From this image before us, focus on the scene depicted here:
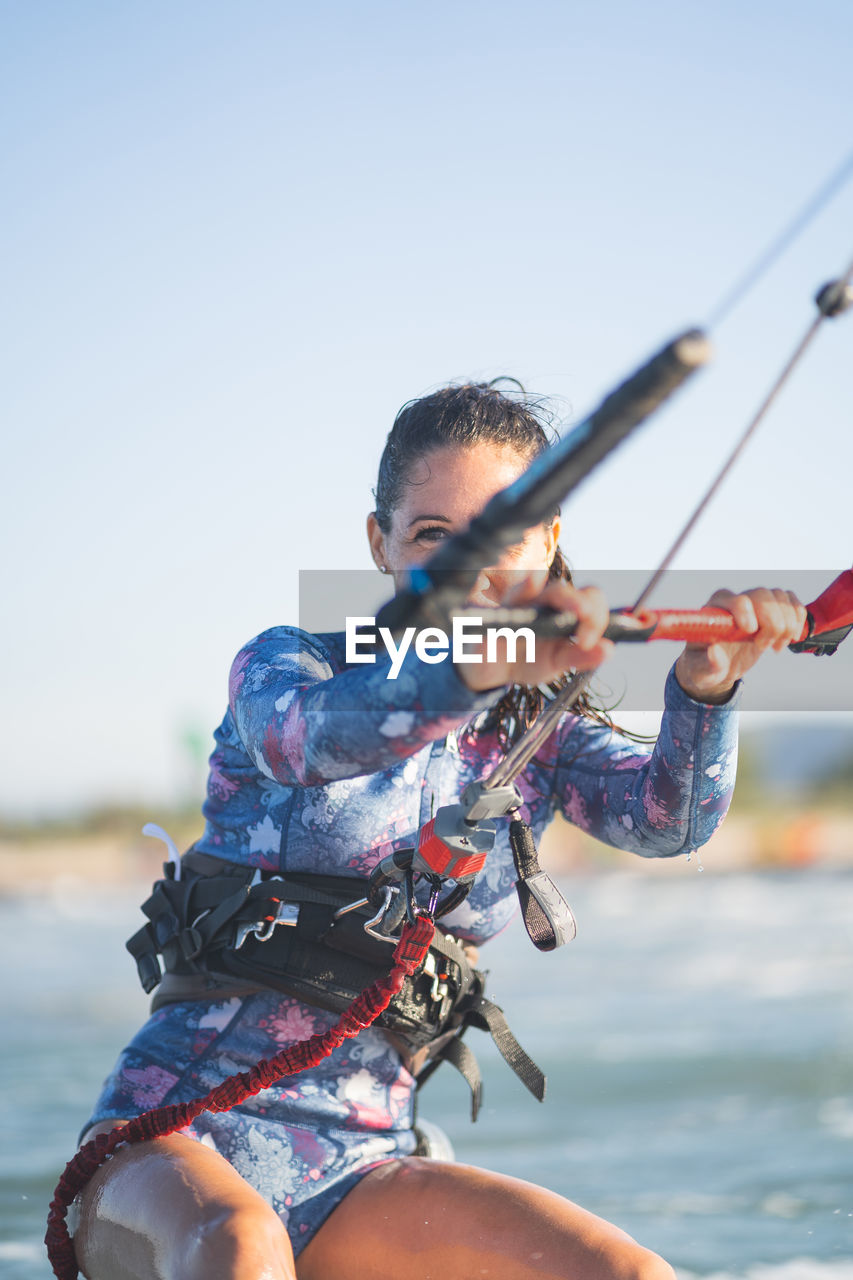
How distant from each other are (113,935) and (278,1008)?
1124 cm

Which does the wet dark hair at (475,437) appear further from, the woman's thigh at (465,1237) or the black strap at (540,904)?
the woman's thigh at (465,1237)

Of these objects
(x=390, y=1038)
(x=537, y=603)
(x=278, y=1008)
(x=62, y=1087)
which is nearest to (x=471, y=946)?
(x=390, y=1038)

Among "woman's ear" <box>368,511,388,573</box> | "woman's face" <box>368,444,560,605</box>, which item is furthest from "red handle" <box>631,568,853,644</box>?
"woman's ear" <box>368,511,388,573</box>

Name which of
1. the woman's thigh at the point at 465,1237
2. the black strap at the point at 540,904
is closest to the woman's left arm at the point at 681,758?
the black strap at the point at 540,904

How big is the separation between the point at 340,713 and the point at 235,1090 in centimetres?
72

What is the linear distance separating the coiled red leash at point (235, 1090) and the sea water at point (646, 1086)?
5.50 ft

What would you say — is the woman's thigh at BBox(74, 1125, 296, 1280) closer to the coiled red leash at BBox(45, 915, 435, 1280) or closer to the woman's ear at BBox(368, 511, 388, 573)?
the coiled red leash at BBox(45, 915, 435, 1280)

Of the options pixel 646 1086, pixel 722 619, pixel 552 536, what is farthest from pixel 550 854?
pixel 722 619

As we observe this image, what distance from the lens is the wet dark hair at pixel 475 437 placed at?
208 centimetres

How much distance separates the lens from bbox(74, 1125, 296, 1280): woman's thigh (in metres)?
1.52

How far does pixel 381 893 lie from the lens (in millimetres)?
1817

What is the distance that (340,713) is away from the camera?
1398 millimetres

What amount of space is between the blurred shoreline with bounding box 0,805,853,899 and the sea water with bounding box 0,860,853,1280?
11257 millimetres

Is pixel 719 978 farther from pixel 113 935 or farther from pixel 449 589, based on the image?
pixel 449 589
